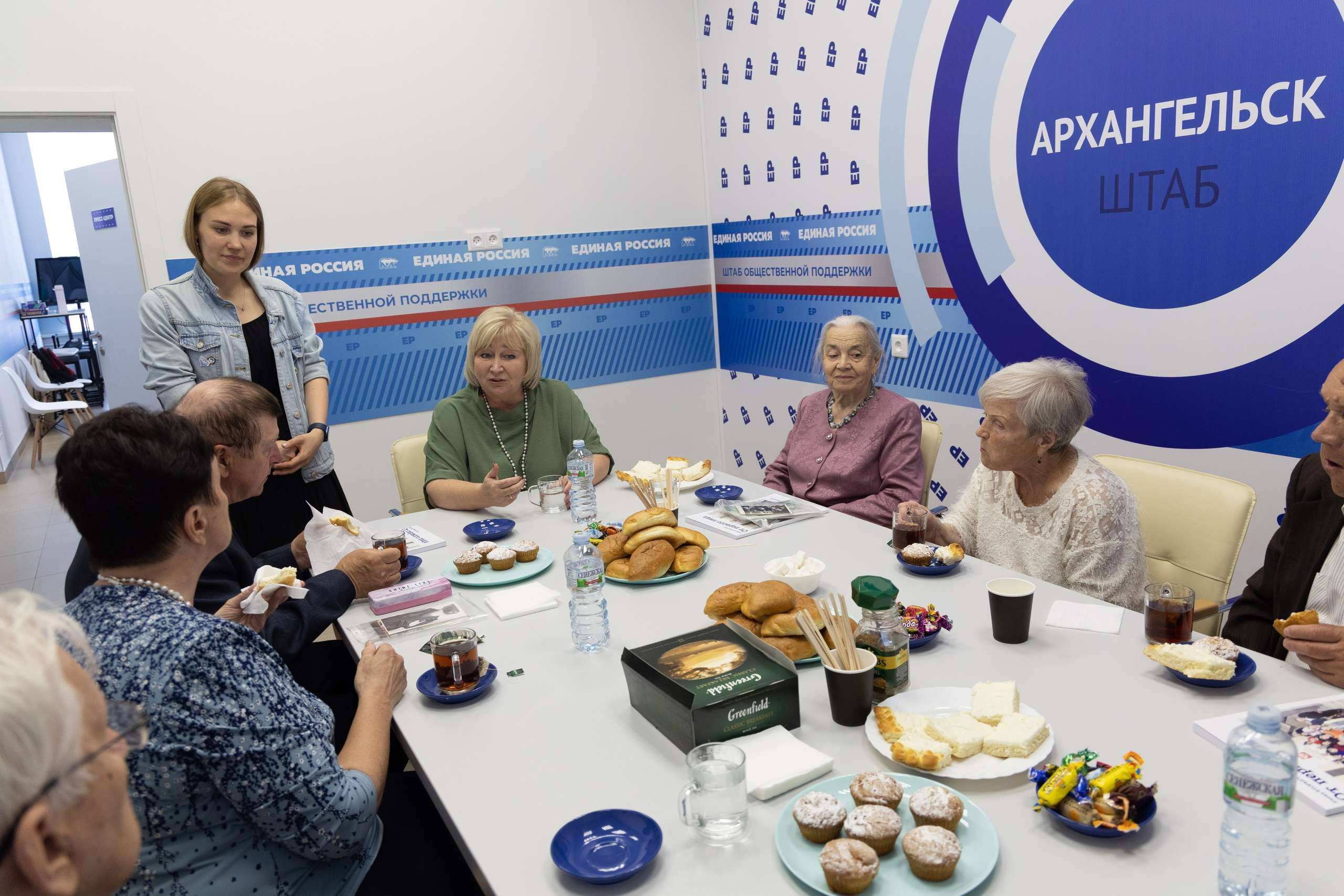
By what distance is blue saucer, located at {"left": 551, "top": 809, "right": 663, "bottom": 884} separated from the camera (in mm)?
1180

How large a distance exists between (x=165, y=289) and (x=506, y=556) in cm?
191

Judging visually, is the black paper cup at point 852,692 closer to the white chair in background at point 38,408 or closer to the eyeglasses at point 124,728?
the eyeglasses at point 124,728

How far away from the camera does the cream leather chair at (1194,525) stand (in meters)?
2.33

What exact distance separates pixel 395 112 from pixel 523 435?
2.30m

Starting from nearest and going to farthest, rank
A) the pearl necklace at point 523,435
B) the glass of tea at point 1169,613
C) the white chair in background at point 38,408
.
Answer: the glass of tea at point 1169,613
the pearl necklace at point 523,435
the white chair in background at point 38,408

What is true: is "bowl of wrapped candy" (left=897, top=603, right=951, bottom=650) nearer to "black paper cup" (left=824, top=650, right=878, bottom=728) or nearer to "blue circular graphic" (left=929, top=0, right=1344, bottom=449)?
"black paper cup" (left=824, top=650, right=878, bottom=728)

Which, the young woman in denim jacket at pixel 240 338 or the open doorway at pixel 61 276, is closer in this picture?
the young woman in denim jacket at pixel 240 338

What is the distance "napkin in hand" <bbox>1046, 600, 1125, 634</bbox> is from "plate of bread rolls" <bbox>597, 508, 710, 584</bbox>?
855mm

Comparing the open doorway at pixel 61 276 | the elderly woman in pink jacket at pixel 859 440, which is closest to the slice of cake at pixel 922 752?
the elderly woman in pink jacket at pixel 859 440

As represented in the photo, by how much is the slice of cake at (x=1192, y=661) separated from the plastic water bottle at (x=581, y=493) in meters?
1.68

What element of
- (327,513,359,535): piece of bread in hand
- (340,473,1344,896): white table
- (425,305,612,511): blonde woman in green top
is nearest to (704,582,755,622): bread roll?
(340,473,1344,896): white table

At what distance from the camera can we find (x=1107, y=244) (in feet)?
11.5

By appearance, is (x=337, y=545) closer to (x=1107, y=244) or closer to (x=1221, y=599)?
(x=1221, y=599)

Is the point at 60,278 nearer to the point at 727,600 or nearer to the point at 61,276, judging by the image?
the point at 61,276
